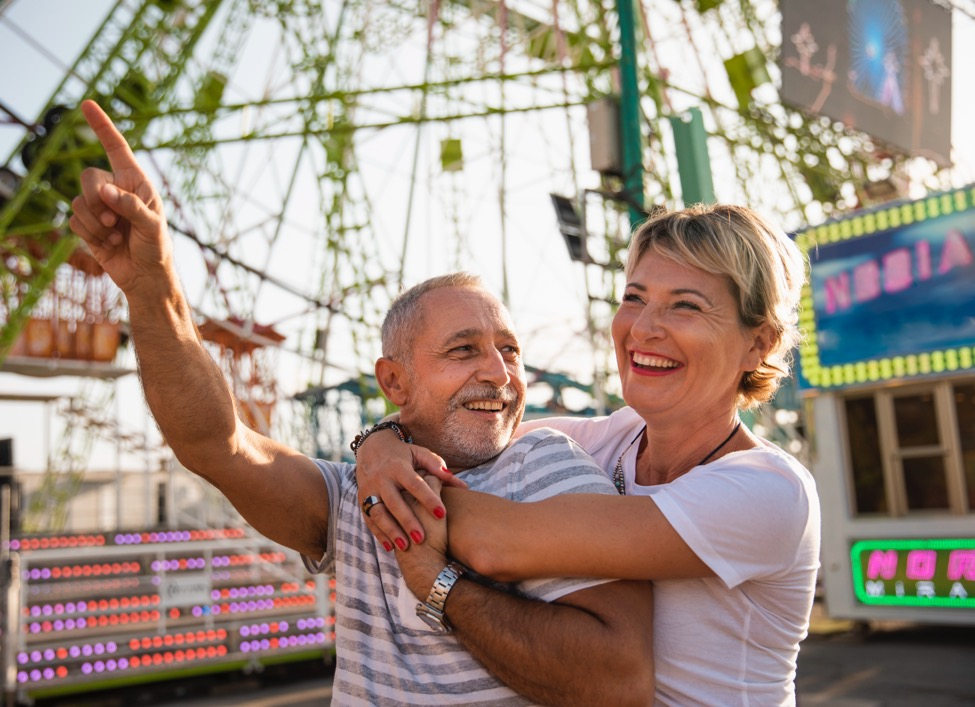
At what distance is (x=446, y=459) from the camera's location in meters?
1.93

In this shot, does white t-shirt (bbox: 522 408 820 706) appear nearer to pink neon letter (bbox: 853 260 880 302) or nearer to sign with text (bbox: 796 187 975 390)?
sign with text (bbox: 796 187 975 390)

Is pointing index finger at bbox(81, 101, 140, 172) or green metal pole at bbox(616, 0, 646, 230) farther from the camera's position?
green metal pole at bbox(616, 0, 646, 230)

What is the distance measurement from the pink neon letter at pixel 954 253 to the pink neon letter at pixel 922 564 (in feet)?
8.40

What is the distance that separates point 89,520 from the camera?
77.5 ft

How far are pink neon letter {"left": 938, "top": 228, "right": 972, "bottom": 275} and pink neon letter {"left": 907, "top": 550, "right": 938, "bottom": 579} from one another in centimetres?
256

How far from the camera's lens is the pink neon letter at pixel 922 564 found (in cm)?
870

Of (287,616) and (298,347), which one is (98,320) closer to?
(298,347)

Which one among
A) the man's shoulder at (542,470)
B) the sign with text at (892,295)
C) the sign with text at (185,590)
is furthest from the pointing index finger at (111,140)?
the sign with text at (892,295)

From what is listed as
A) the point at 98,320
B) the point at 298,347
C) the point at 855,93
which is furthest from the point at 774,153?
the point at 98,320

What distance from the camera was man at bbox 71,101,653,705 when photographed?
1.51 meters

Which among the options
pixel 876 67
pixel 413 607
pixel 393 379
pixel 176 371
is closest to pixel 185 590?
pixel 393 379

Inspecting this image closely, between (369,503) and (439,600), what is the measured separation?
9.5 inches

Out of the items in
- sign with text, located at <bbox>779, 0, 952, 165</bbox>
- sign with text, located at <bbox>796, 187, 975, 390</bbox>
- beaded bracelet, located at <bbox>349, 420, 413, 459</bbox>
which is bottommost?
beaded bracelet, located at <bbox>349, 420, 413, 459</bbox>

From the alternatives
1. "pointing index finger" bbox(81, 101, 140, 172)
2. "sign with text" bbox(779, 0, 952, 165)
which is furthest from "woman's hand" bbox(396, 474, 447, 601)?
"sign with text" bbox(779, 0, 952, 165)
